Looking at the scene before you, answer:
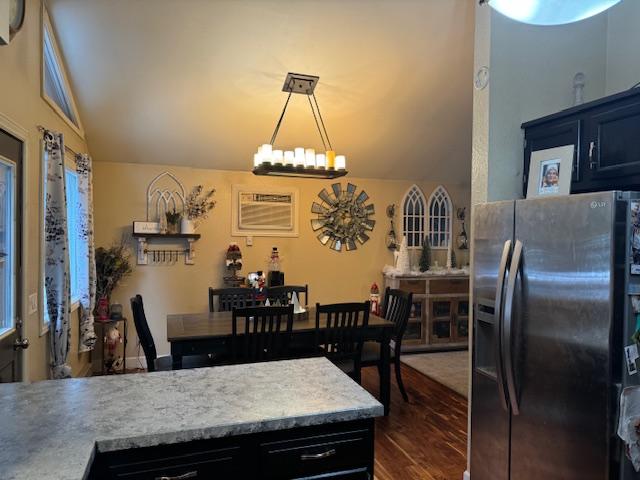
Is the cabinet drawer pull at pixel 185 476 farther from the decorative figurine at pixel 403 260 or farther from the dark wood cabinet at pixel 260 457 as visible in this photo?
the decorative figurine at pixel 403 260

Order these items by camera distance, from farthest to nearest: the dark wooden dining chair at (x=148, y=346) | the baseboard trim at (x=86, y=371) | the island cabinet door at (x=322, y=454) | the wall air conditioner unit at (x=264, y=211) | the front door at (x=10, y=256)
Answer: the wall air conditioner unit at (x=264, y=211) → the baseboard trim at (x=86, y=371) → the dark wooden dining chair at (x=148, y=346) → the front door at (x=10, y=256) → the island cabinet door at (x=322, y=454)

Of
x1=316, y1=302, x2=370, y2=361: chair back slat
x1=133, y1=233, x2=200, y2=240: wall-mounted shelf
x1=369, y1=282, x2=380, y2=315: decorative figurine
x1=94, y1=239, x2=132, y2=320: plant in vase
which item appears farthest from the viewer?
x1=369, y1=282, x2=380, y2=315: decorative figurine

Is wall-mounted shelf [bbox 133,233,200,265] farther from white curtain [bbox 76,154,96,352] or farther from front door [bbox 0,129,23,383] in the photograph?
front door [bbox 0,129,23,383]

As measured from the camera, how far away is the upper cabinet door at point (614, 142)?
188cm

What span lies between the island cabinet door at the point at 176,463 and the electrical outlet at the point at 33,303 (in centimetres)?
170

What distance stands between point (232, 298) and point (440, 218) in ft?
10.3

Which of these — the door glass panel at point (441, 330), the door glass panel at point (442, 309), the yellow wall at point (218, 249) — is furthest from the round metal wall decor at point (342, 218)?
the door glass panel at point (441, 330)

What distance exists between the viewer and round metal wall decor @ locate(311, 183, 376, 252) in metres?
5.35

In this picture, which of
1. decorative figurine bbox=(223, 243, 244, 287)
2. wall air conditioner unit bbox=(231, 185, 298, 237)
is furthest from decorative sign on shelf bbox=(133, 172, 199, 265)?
wall air conditioner unit bbox=(231, 185, 298, 237)

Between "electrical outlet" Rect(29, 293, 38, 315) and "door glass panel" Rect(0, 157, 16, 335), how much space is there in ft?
0.74

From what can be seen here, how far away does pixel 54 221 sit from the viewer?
9.11ft

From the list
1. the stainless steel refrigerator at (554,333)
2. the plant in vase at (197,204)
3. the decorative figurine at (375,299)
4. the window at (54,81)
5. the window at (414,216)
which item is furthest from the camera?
the window at (414,216)

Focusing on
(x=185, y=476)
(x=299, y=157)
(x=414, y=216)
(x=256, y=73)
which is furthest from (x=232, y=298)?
(x=185, y=476)

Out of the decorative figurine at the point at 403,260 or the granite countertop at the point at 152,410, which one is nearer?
the granite countertop at the point at 152,410
